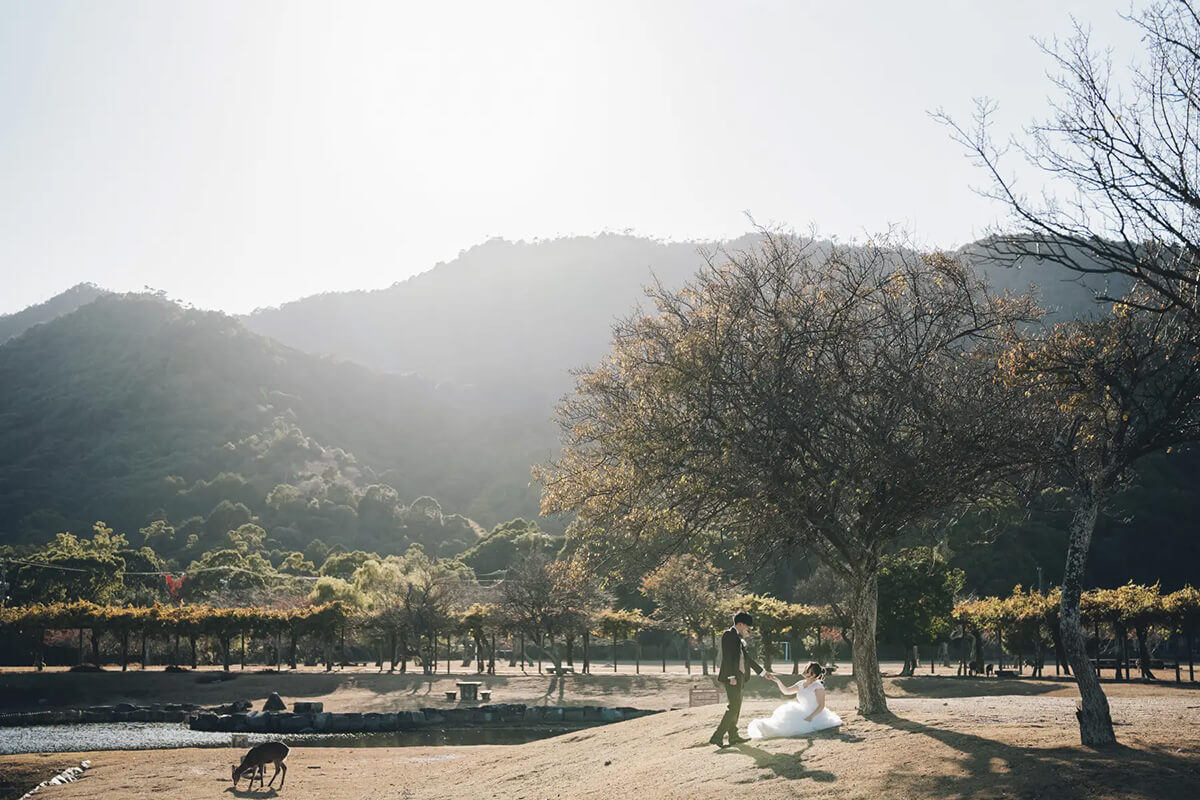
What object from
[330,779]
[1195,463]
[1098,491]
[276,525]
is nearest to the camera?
[1098,491]

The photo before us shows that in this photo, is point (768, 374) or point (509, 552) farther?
point (509, 552)

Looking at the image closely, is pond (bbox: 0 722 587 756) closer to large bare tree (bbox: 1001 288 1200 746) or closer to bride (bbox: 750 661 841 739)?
bride (bbox: 750 661 841 739)

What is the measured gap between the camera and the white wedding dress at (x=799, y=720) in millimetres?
16734

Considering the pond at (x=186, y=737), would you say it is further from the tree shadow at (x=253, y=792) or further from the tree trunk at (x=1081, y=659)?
the tree trunk at (x=1081, y=659)

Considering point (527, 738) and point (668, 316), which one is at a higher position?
point (668, 316)

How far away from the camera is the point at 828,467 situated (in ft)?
58.1

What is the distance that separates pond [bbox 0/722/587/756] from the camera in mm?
35375

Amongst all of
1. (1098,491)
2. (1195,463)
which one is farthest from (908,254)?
(1195,463)

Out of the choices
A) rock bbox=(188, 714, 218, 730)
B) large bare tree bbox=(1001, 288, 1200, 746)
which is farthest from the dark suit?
rock bbox=(188, 714, 218, 730)

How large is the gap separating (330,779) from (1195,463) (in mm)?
98939

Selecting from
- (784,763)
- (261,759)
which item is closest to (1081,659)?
(784,763)

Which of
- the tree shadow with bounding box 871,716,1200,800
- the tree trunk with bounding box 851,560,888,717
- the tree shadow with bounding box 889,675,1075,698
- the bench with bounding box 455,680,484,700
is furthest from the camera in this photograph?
the bench with bounding box 455,680,484,700

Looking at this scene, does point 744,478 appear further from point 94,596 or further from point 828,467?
point 94,596

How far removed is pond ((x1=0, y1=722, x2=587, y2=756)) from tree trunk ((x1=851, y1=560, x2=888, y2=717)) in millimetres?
21032
